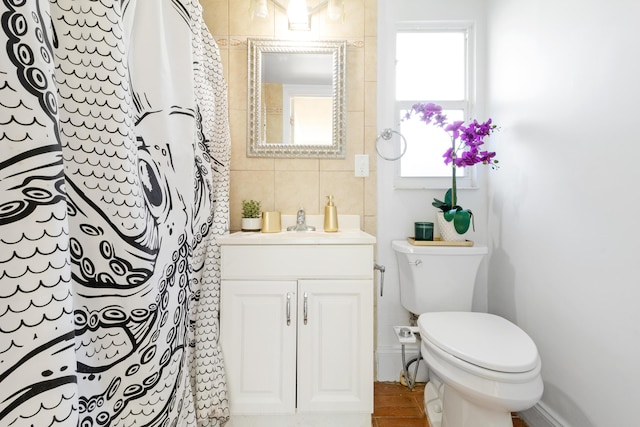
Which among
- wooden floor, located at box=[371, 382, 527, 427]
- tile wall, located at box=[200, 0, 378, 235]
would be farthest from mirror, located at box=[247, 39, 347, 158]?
wooden floor, located at box=[371, 382, 527, 427]

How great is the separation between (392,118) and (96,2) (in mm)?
1454

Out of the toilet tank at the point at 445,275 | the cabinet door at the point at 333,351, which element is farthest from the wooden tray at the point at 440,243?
the cabinet door at the point at 333,351

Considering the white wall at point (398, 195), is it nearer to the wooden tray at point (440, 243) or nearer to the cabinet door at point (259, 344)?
the wooden tray at point (440, 243)

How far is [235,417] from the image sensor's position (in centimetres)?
124

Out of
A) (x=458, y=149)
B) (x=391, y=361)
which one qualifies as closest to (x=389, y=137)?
(x=458, y=149)

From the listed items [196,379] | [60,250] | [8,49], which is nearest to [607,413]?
[196,379]

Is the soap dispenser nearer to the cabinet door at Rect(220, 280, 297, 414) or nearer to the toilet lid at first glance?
the cabinet door at Rect(220, 280, 297, 414)

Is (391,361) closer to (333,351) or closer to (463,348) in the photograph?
(333,351)

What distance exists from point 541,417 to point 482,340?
1.90 feet

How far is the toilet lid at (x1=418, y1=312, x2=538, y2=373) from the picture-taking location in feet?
3.04

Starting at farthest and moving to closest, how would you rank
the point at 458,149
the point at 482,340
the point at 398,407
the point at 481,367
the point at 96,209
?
the point at 458,149 → the point at 398,407 → the point at 482,340 → the point at 481,367 → the point at 96,209

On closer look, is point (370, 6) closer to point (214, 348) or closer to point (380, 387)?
point (214, 348)

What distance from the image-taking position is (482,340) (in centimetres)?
105

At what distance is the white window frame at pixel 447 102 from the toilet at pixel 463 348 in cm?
40
